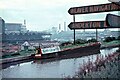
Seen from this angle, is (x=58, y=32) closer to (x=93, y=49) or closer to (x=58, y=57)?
(x=58, y=57)

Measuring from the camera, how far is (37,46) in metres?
4.52

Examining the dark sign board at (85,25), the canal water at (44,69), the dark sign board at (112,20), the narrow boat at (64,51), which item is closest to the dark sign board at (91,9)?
the dark sign board at (85,25)

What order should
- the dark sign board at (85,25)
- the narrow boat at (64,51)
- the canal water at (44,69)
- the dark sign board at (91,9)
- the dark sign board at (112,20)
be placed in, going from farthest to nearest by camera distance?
1. the dark sign board at (85,25)
2. the dark sign board at (91,9)
3. the narrow boat at (64,51)
4. the canal water at (44,69)
5. the dark sign board at (112,20)

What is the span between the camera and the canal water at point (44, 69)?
13.2 feet

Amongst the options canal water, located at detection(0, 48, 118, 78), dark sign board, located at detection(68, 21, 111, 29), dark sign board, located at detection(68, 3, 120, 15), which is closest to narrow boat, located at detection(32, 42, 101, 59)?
canal water, located at detection(0, 48, 118, 78)

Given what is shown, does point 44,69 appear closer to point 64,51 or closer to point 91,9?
point 64,51

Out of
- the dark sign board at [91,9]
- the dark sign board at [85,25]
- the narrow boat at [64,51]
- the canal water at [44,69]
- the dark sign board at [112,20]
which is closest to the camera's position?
the dark sign board at [112,20]

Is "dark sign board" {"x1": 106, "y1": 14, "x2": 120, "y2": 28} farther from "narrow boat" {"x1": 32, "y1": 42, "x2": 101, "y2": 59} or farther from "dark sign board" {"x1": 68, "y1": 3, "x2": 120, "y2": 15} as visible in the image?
"narrow boat" {"x1": 32, "y1": 42, "x2": 101, "y2": 59}

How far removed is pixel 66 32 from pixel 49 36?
14.6 inches

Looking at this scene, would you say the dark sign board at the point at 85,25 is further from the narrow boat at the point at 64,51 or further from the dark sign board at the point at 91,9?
the narrow boat at the point at 64,51

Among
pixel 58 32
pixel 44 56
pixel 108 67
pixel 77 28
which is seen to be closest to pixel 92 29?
pixel 77 28

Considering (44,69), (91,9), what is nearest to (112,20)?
(91,9)

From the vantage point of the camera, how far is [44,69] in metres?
4.23

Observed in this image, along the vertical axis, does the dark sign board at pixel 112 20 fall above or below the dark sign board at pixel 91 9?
below
